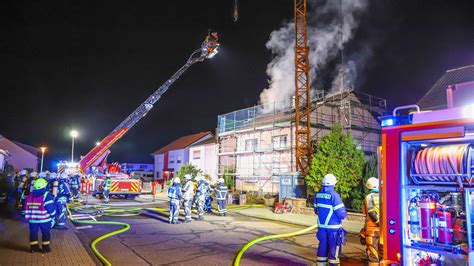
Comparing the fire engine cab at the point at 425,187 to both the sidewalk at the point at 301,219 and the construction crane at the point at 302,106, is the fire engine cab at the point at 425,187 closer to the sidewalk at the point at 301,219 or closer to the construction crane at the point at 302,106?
the sidewalk at the point at 301,219

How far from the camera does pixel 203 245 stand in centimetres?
859

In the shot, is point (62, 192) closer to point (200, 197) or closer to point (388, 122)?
point (200, 197)

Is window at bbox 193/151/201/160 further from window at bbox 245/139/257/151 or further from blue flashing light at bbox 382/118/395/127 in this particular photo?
blue flashing light at bbox 382/118/395/127

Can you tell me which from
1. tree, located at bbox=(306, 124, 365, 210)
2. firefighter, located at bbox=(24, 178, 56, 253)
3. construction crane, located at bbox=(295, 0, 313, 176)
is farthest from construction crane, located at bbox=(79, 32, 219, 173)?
firefighter, located at bbox=(24, 178, 56, 253)

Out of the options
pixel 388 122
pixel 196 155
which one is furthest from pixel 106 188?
pixel 388 122

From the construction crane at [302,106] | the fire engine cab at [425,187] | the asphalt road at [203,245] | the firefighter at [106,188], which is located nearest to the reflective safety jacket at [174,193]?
the asphalt road at [203,245]

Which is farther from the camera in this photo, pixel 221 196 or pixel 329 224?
pixel 221 196

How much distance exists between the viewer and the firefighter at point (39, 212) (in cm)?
723

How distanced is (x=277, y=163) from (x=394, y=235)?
22982 millimetres

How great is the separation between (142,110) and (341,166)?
1388 centimetres

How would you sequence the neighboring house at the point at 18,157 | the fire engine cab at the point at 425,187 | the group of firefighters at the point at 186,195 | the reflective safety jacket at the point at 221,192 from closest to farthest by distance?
the fire engine cab at the point at 425,187 < the group of firefighters at the point at 186,195 < the reflective safety jacket at the point at 221,192 < the neighboring house at the point at 18,157

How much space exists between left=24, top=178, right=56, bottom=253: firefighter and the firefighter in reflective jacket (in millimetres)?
5810

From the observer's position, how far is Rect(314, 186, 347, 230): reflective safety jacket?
222 inches

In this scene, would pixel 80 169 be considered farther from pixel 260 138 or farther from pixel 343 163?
pixel 343 163
